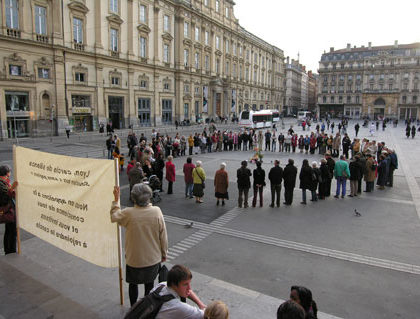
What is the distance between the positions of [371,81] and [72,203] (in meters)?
112

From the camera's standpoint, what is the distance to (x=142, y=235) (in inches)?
158

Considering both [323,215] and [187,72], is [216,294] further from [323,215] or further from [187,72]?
[187,72]

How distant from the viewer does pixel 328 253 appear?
738 cm

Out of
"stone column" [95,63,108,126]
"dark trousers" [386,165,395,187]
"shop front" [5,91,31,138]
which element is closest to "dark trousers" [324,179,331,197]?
"dark trousers" [386,165,395,187]

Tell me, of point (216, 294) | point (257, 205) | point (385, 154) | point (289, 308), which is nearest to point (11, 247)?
point (216, 294)

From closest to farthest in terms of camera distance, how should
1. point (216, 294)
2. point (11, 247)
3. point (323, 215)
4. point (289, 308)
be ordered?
1. point (289, 308)
2. point (216, 294)
3. point (11, 247)
4. point (323, 215)

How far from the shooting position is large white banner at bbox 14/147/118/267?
4.47 metres

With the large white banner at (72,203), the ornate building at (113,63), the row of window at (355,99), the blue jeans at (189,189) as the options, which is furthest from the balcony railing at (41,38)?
the row of window at (355,99)

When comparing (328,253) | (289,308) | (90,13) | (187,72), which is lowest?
(328,253)

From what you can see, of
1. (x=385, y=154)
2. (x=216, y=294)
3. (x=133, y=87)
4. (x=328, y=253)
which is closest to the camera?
(x=216, y=294)

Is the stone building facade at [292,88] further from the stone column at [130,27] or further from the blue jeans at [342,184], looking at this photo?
the blue jeans at [342,184]

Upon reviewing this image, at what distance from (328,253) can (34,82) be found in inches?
1277

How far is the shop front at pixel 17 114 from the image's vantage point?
98.3ft

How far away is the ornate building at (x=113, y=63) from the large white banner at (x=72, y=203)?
2784 cm
